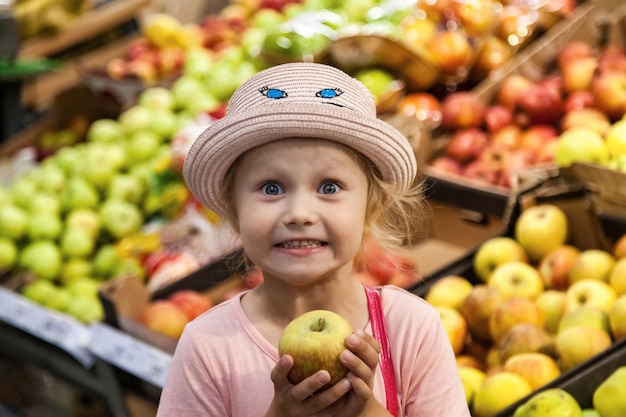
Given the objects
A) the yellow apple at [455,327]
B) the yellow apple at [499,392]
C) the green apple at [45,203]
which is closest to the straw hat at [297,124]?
the yellow apple at [499,392]

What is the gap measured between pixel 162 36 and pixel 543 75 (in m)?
Answer: 2.15

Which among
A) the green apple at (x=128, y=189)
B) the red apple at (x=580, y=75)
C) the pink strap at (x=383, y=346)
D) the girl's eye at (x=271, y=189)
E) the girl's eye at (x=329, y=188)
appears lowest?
the green apple at (x=128, y=189)

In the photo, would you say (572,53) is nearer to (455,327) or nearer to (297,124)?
(455,327)

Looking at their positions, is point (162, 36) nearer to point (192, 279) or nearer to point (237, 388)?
point (192, 279)

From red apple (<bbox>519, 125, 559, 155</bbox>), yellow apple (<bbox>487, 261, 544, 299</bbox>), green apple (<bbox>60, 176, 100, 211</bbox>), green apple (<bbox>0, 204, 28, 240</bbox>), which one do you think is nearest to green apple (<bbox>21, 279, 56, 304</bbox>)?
green apple (<bbox>0, 204, 28, 240</bbox>)

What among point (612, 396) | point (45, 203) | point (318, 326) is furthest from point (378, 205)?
point (45, 203)

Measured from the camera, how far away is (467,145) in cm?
347

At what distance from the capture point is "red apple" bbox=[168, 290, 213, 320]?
2881 millimetres

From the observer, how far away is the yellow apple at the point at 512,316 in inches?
94.8

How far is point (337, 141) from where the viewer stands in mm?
1400

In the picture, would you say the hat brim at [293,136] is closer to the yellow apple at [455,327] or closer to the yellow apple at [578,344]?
the yellow apple at [578,344]

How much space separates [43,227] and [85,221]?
0.17 metres

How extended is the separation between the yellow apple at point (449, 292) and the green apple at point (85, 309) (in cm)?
128

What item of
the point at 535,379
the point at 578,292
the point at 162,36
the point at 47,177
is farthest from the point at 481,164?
the point at 162,36
